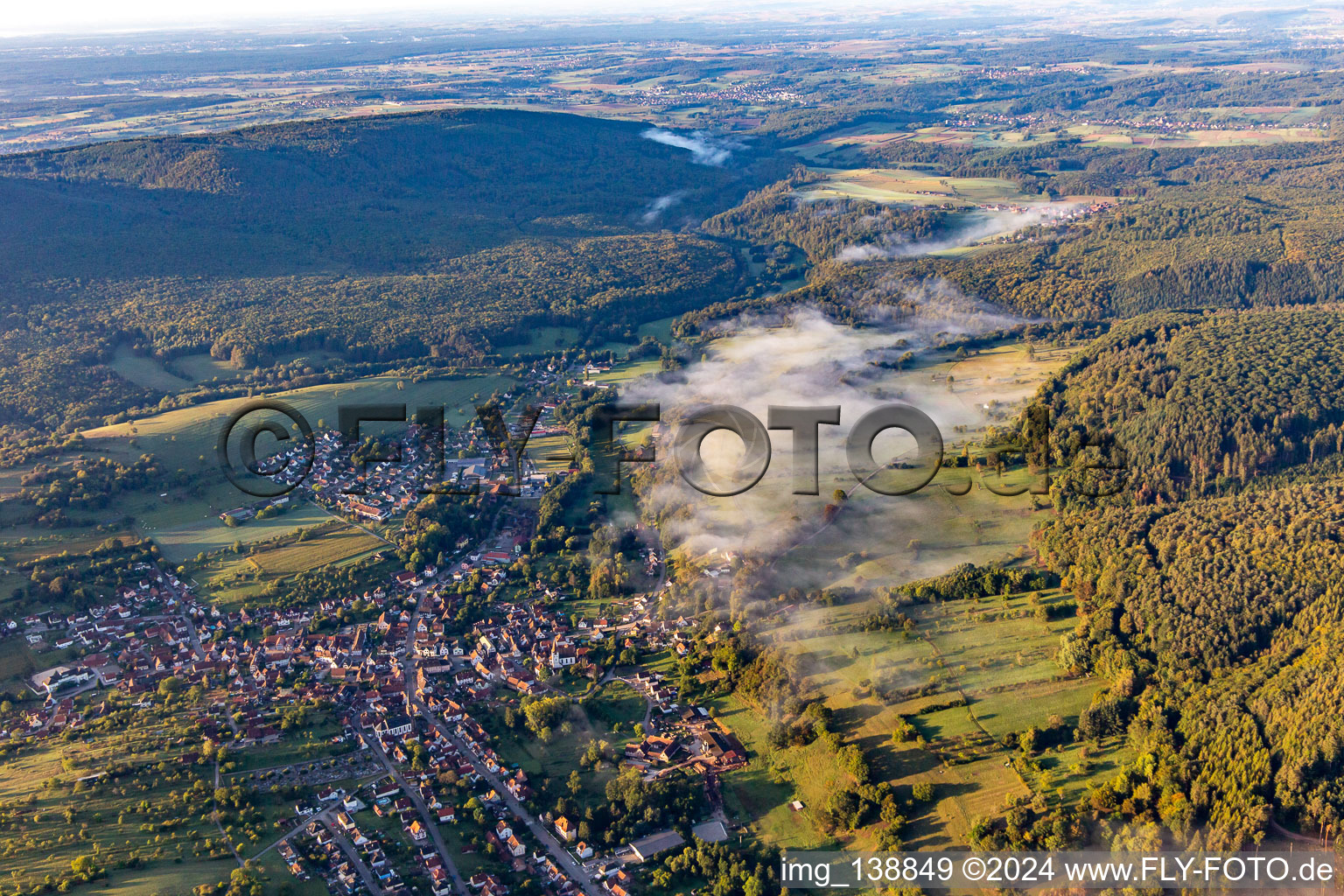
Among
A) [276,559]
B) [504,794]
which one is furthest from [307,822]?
[276,559]

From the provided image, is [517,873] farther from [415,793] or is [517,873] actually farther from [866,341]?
[866,341]

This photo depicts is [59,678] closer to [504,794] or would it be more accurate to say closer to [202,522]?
[202,522]

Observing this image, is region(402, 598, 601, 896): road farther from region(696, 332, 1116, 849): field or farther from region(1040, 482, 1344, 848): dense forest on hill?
region(1040, 482, 1344, 848): dense forest on hill

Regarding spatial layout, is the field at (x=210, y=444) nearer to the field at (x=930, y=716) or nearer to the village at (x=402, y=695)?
the village at (x=402, y=695)

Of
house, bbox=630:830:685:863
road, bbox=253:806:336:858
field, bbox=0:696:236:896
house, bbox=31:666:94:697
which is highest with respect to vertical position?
house, bbox=31:666:94:697

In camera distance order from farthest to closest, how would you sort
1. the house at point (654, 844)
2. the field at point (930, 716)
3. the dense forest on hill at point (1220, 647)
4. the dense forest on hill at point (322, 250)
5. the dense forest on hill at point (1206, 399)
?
1. the dense forest on hill at point (322, 250)
2. the dense forest on hill at point (1206, 399)
3. the field at point (930, 716)
4. the house at point (654, 844)
5. the dense forest on hill at point (1220, 647)

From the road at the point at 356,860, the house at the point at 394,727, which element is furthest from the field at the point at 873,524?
the road at the point at 356,860

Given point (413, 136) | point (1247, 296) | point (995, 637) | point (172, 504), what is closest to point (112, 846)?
point (172, 504)

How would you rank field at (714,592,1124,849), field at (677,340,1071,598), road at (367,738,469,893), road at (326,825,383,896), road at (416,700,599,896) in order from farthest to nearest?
field at (677,340,1071,598), field at (714,592,1124,849), road at (416,700,599,896), road at (367,738,469,893), road at (326,825,383,896)

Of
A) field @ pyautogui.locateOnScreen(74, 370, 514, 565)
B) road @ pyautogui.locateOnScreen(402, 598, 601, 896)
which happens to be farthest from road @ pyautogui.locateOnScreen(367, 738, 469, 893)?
field @ pyautogui.locateOnScreen(74, 370, 514, 565)
